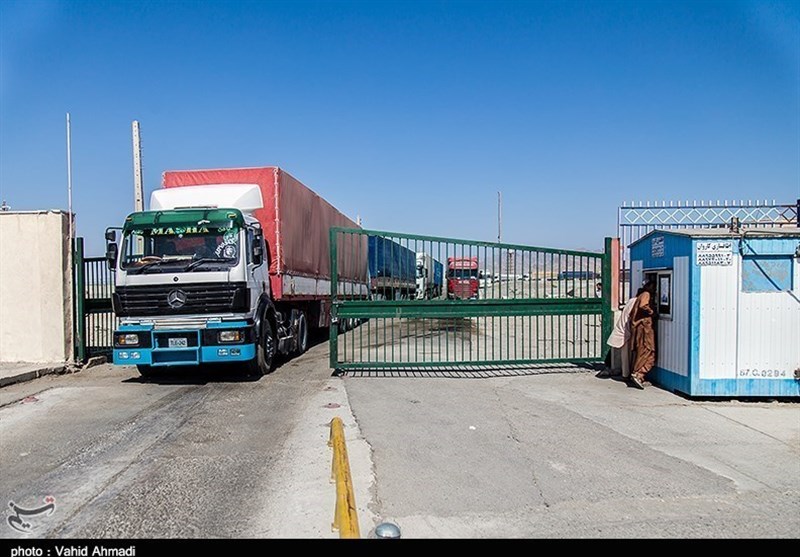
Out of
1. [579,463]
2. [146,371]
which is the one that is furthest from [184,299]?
[579,463]

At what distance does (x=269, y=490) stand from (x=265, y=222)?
7.65 m

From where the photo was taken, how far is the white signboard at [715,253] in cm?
830

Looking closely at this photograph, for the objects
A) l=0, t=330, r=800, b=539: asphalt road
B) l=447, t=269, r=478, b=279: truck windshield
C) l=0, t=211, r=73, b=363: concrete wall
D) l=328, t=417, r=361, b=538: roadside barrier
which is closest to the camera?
l=328, t=417, r=361, b=538: roadside barrier

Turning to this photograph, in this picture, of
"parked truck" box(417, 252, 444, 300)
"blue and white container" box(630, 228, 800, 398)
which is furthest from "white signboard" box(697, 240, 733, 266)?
"parked truck" box(417, 252, 444, 300)

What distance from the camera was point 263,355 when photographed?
1083 cm

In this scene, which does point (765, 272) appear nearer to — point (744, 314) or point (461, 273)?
point (744, 314)

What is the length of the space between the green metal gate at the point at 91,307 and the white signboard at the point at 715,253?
10.6m

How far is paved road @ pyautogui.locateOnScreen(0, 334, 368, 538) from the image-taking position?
14.6 feet

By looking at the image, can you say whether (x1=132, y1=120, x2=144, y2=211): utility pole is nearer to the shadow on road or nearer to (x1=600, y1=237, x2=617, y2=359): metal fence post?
the shadow on road

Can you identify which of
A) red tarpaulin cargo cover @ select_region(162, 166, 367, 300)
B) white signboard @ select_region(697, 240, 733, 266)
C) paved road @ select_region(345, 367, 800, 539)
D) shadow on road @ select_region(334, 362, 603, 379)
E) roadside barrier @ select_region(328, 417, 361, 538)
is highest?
red tarpaulin cargo cover @ select_region(162, 166, 367, 300)

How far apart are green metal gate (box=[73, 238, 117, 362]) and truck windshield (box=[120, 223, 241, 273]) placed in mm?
1859

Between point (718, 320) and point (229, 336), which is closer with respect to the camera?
point (718, 320)

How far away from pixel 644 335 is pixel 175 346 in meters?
7.82

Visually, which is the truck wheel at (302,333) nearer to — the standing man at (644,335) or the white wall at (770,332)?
the standing man at (644,335)
